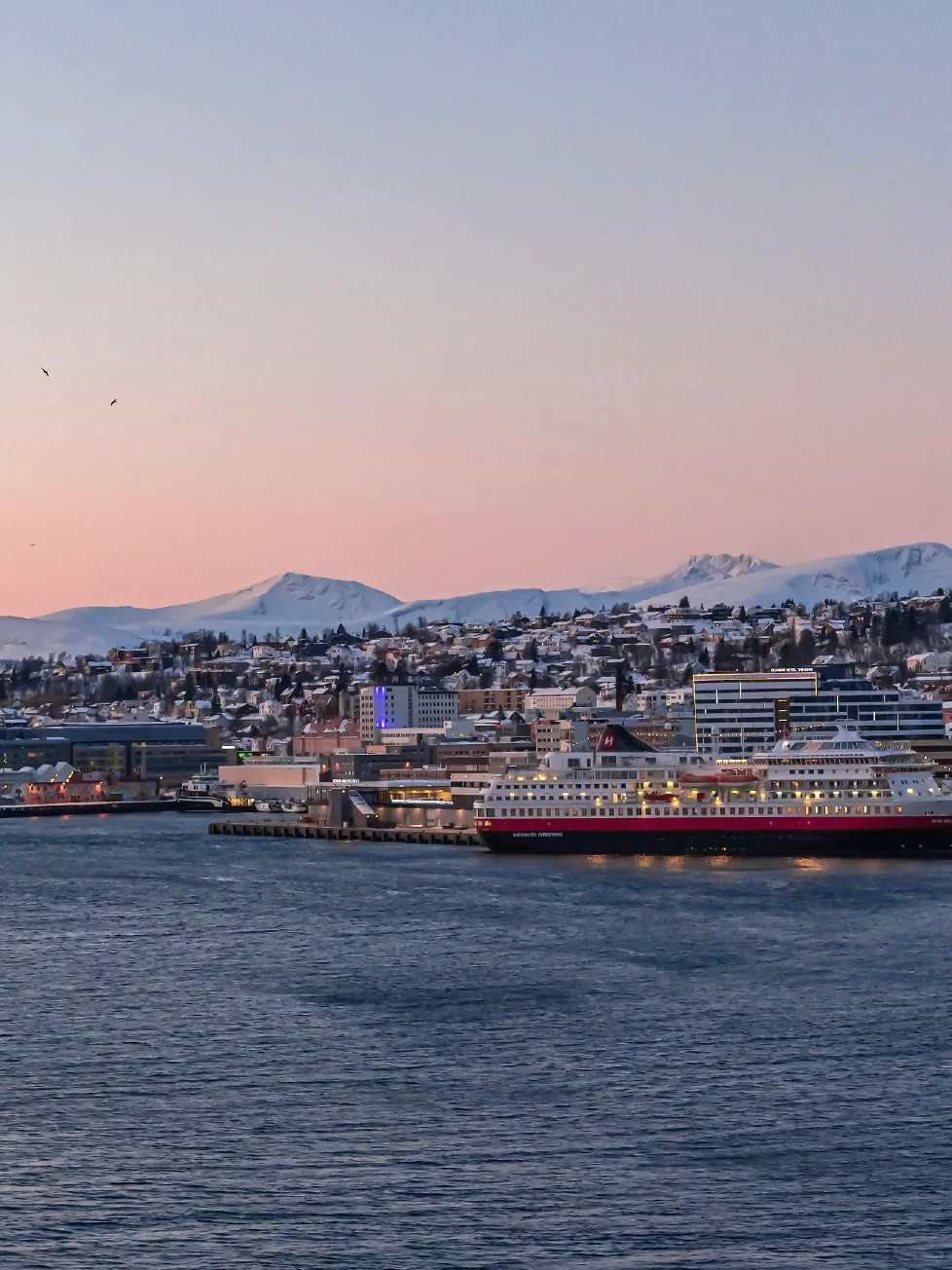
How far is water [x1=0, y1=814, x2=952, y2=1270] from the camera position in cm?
1056

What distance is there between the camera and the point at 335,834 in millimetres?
42031

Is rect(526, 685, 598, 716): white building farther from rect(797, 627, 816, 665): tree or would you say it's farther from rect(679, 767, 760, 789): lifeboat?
rect(679, 767, 760, 789): lifeboat

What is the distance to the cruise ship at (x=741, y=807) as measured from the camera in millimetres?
31219

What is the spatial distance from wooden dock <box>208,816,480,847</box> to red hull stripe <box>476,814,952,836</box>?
4.73 m

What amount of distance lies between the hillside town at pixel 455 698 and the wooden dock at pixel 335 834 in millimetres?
1586

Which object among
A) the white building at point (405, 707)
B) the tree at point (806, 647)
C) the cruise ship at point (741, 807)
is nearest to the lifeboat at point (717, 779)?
the cruise ship at point (741, 807)

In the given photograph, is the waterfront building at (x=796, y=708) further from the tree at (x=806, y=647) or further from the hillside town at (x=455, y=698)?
the tree at (x=806, y=647)

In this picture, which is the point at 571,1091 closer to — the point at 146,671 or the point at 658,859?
the point at 658,859

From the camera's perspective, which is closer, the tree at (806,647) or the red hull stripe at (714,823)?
the red hull stripe at (714,823)

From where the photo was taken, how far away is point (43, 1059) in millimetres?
14523

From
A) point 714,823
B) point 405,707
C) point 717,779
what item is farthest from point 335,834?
point 405,707

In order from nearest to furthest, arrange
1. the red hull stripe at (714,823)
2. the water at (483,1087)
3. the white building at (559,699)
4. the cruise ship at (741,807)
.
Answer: the water at (483,1087) < the red hull stripe at (714,823) < the cruise ship at (741,807) < the white building at (559,699)

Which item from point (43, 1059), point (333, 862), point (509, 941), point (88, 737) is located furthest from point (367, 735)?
point (43, 1059)

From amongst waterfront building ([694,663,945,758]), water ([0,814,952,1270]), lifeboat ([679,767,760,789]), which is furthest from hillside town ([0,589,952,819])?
water ([0,814,952,1270])
